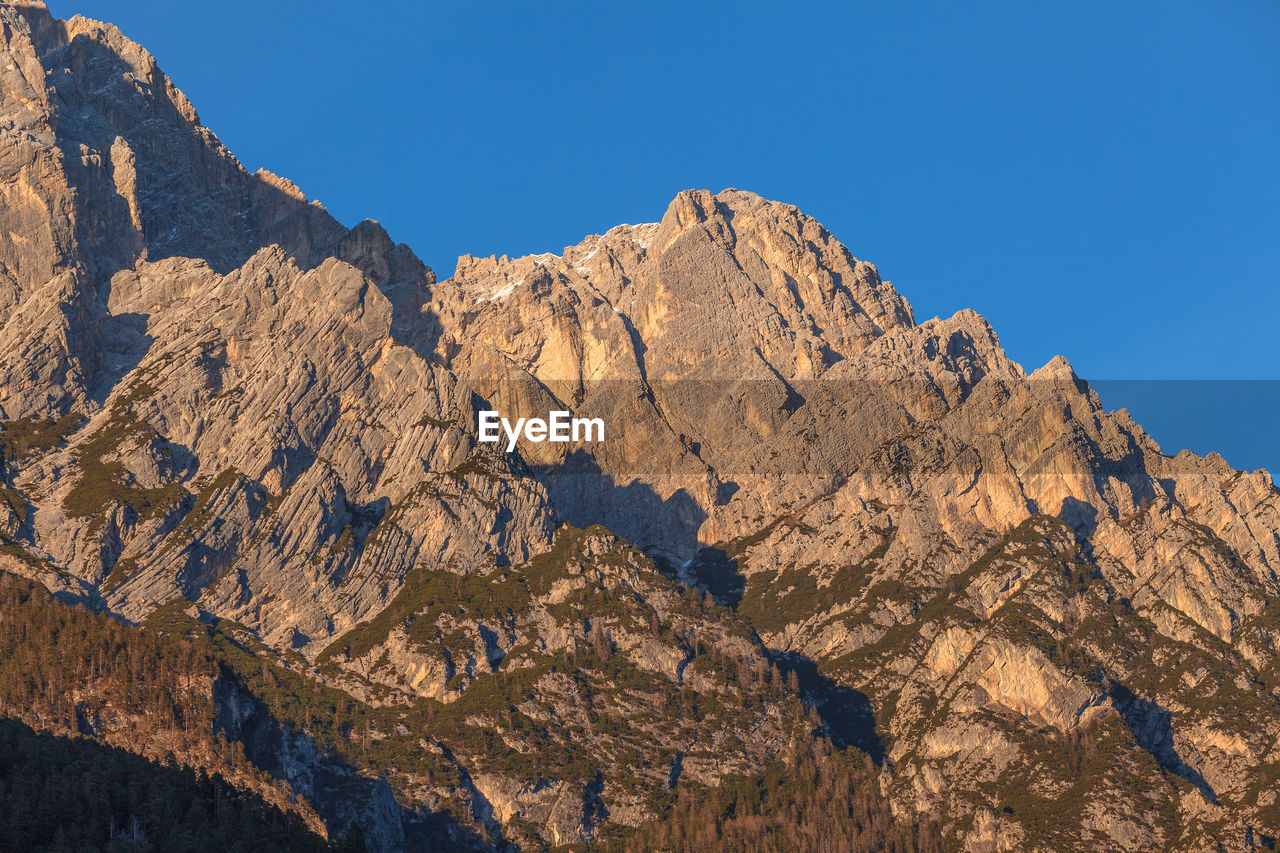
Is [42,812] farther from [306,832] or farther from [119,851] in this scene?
[306,832]

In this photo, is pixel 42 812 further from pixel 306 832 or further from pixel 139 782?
pixel 306 832

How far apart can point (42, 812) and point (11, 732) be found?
29.3m

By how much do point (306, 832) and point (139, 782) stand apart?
18.7m

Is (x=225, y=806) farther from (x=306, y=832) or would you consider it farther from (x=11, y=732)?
(x=11, y=732)

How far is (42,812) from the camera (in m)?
172

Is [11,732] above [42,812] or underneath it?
above

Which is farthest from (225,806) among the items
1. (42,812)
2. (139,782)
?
(42,812)

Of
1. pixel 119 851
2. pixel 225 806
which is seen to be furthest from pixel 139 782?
pixel 119 851

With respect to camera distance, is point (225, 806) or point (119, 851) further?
point (225, 806)

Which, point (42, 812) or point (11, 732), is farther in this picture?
point (11, 732)

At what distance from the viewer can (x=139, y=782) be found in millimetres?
188625

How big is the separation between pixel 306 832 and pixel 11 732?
33968 mm

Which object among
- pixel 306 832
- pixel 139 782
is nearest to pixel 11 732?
pixel 139 782

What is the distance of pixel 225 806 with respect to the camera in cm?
19062
